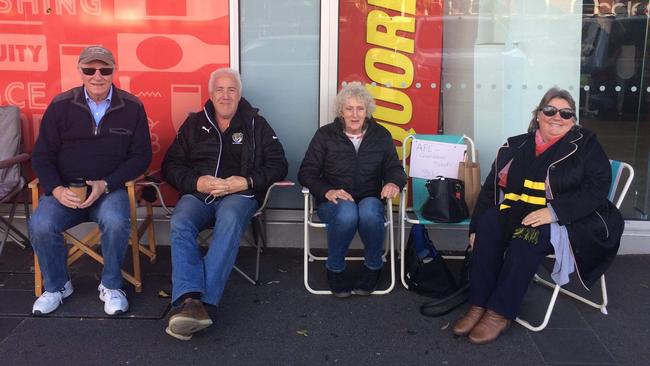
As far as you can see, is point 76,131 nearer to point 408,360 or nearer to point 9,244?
point 9,244

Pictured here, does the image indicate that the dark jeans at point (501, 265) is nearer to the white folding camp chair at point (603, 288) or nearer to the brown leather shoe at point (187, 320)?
the white folding camp chair at point (603, 288)

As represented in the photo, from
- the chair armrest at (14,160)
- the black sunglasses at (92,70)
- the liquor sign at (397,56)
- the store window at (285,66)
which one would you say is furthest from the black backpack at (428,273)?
the chair armrest at (14,160)

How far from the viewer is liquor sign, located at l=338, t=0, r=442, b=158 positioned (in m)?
4.41

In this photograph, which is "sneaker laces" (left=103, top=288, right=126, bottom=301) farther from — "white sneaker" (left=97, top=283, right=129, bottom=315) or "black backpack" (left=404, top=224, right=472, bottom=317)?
"black backpack" (left=404, top=224, right=472, bottom=317)

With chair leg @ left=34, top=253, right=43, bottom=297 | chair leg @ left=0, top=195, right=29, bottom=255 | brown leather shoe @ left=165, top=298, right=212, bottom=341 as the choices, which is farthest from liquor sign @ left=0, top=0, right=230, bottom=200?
brown leather shoe @ left=165, top=298, right=212, bottom=341

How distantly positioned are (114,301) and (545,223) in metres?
2.41

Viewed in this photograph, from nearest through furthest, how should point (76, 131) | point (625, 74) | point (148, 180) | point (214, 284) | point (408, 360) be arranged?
point (408, 360), point (214, 284), point (76, 131), point (148, 180), point (625, 74)

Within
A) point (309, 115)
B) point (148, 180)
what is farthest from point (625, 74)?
point (148, 180)

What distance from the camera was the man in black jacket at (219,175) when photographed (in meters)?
3.37

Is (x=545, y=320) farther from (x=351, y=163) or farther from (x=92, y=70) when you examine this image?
(x=92, y=70)

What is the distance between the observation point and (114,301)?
11.6 ft

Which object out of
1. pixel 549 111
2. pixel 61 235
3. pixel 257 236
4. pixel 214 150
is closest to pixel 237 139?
pixel 214 150

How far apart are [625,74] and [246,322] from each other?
318cm

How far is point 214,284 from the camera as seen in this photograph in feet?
10.9
